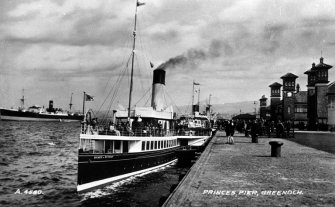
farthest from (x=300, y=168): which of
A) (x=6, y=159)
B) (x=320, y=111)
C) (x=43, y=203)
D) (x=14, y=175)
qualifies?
(x=320, y=111)

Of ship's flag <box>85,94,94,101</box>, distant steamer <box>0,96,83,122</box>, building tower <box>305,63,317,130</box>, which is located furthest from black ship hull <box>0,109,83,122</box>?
ship's flag <box>85,94,94,101</box>

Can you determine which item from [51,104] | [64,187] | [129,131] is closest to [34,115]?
[51,104]

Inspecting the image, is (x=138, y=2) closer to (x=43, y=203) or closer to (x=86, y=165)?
(x=86, y=165)

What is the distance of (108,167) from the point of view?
2056 centimetres

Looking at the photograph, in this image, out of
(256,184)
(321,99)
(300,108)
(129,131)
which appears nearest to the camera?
(256,184)

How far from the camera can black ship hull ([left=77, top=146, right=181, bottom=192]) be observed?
1905 centimetres

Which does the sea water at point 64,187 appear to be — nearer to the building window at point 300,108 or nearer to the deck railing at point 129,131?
the deck railing at point 129,131

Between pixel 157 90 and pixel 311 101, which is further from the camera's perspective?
pixel 311 101

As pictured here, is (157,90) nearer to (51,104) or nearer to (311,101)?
(311,101)

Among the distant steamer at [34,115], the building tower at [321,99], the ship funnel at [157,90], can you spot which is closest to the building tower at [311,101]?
the building tower at [321,99]

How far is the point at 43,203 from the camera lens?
60.7 ft

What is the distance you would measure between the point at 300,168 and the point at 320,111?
46.9 meters

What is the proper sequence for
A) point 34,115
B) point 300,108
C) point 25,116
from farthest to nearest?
point 34,115 < point 25,116 < point 300,108

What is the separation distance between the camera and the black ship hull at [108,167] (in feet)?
62.5
